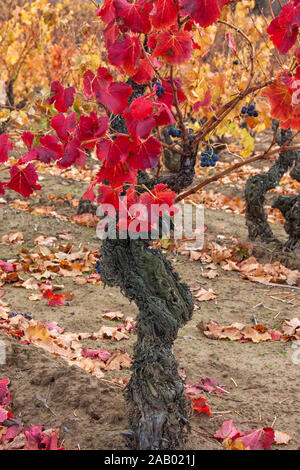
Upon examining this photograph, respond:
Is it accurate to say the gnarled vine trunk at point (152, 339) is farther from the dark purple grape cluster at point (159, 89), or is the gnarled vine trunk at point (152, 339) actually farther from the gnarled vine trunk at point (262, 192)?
the gnarled vine trunk at point (262, 192)

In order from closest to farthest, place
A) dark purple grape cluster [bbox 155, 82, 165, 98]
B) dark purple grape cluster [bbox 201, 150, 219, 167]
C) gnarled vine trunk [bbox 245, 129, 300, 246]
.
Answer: dark purple grape cluster [bbox 155, 82, 165, 98], dark purple grape cluster [bbox 201, 150, 219, 167], gnarled vine trunk [bbox 245, 129, 300, 246]

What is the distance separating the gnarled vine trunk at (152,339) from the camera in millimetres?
1849

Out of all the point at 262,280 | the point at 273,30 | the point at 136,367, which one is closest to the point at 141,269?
the point at 136,367

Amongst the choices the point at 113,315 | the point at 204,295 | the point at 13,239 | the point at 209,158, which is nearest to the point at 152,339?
the point at 209,158

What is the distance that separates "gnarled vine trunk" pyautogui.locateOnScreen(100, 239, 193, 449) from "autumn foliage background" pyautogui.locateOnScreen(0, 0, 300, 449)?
0.14 metres

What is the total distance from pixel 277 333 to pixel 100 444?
1702mm

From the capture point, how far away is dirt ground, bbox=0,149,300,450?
2066mm

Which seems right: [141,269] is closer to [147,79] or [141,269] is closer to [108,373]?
[147,79]

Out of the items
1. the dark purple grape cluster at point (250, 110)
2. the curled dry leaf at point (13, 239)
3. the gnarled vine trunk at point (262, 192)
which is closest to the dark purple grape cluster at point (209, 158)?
the dark purple grape cluster at point (250, 110)

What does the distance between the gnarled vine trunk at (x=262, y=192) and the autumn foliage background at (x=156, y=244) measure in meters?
0.22

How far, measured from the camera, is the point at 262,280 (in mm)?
4137

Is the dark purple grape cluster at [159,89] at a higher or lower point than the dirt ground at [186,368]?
higher

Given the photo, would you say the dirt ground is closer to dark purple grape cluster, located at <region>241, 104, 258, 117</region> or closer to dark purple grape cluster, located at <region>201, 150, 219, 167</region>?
dark purple grape cluster, located at <region>201, 150, 219, 167</region>

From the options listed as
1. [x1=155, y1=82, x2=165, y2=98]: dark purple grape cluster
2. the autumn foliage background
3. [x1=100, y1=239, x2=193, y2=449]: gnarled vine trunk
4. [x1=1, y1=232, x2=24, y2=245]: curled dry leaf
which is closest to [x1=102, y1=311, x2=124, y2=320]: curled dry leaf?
the autumn foliage background
